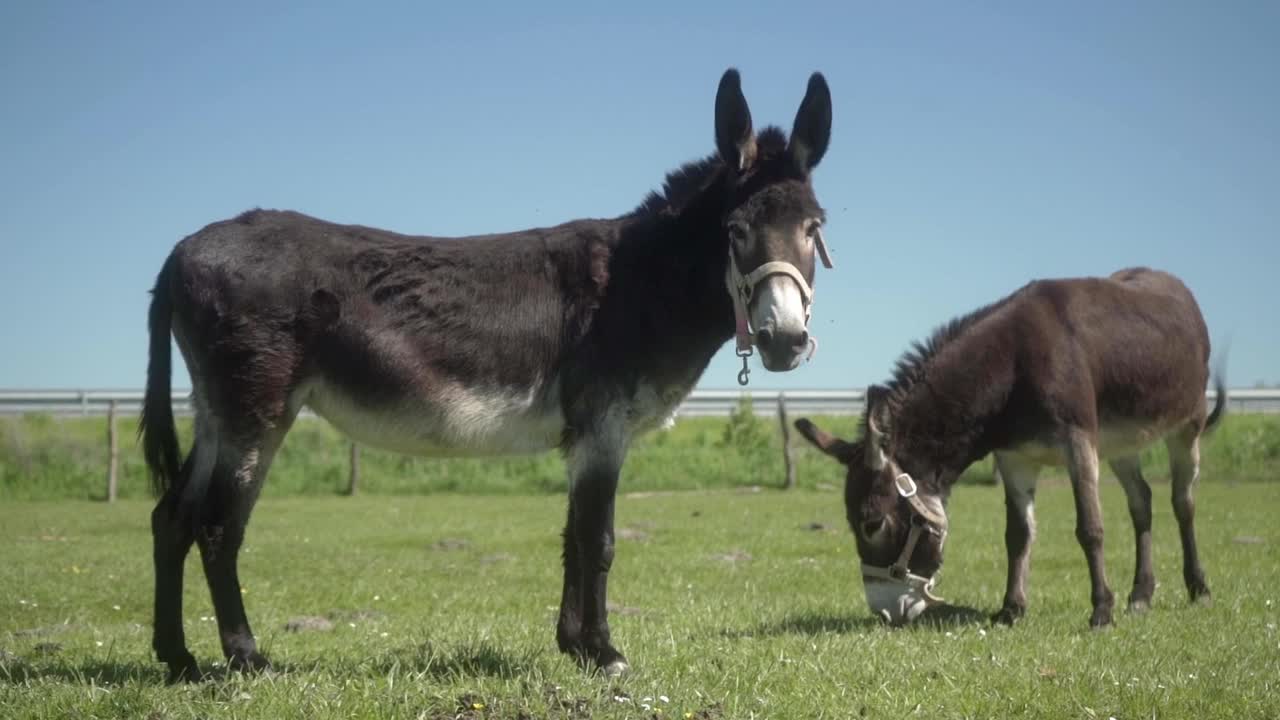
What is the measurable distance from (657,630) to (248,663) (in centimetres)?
291

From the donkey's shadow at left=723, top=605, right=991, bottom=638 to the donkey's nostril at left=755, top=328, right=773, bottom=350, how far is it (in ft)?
9.06

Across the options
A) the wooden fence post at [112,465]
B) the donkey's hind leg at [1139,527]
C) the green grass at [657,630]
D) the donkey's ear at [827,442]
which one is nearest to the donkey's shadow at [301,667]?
the green grass at [657,630]

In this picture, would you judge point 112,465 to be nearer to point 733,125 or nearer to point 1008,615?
point 1008,615

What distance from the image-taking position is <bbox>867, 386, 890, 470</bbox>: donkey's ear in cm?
818

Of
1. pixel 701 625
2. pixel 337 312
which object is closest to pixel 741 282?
pixel 337 312

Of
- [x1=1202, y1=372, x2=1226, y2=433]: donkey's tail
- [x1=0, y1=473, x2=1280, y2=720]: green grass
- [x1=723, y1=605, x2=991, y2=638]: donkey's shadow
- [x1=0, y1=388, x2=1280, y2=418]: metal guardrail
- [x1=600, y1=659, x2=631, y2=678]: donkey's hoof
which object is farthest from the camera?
[x1=0, y1=388, x2=1280, y2=418]: metal guardrail

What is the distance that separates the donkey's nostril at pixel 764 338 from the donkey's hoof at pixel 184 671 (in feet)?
10.3

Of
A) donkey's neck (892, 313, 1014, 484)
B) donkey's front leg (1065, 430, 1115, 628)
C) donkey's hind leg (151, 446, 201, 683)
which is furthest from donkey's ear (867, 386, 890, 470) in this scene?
donkey's hind leg (151, 446, 201, 683)

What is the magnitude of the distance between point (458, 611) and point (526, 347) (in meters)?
4.83

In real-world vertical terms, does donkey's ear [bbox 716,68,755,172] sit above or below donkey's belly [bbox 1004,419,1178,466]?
above

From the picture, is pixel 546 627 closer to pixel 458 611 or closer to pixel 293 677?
pixel 458 611

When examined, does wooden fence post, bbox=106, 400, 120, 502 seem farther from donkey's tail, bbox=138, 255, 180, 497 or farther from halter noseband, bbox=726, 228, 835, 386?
halter noseband, bbox=726, 228, 835, 386

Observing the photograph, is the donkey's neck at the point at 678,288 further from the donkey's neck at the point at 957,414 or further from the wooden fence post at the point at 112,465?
the wooden fence post at the point at 112,465

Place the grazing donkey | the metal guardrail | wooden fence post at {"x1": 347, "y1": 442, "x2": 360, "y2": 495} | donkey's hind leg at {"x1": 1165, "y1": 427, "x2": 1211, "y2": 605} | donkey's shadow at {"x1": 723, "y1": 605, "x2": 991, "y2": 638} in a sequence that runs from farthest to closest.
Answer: the metal guardrail → wooden fence post at {"x1": 347, "y1": 442, "x2": 360, "y2": 495} → donkey's hind leg at {"x1": 1165, "y1": 427, "x2": 1211, "y2": 605} → donkey's shadow at {"x1": 723, "y1": 605, "x2": 991, "y2": 638} → the grazing donkey
